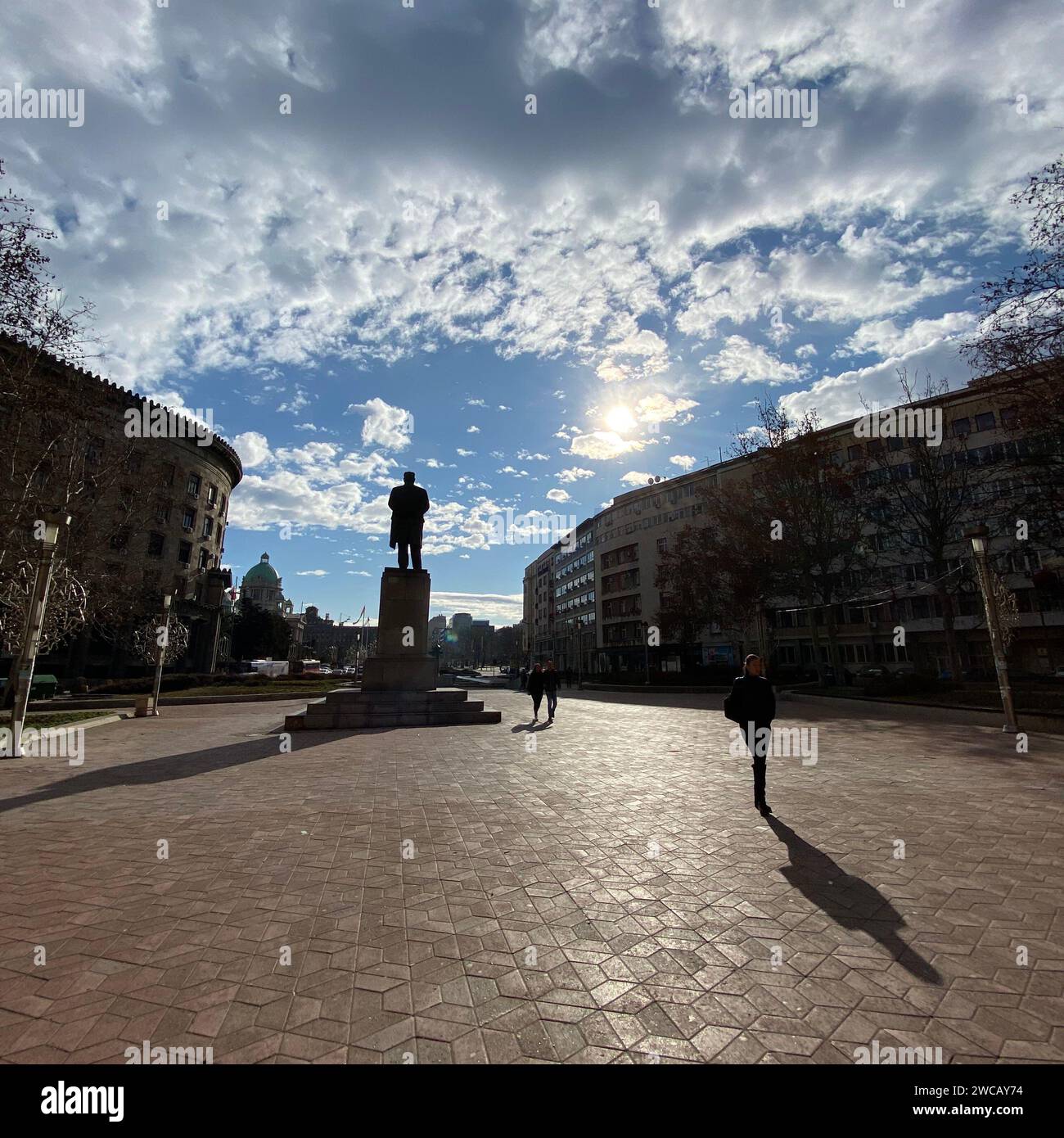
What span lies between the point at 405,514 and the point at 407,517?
12 centimetres

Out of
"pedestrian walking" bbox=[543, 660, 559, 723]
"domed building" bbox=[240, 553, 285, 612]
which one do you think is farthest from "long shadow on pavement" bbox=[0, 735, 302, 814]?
"domed building" bbox=[240, 553, 285, 612]

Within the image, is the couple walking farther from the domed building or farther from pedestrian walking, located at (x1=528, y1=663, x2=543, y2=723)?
the domed building

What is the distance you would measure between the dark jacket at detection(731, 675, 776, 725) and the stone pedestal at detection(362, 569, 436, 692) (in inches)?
443

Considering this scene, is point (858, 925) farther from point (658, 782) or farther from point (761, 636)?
point (761, 636)

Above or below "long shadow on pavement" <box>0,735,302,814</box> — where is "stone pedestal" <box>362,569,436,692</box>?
above

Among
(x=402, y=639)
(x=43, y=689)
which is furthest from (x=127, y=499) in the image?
(x=402, y=639)

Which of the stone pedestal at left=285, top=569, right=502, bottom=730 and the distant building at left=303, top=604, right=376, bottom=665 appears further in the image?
the distant building at left=303, top=604, right=376, bottom=665

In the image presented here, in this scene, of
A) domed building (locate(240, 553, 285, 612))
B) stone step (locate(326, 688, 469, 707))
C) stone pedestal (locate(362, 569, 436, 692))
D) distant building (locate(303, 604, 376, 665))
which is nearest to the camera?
stone step (locate(326, 688, 469, 707))

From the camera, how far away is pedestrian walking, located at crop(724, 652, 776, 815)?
248 inches

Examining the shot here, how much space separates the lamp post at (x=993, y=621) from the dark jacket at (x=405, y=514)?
601 inches

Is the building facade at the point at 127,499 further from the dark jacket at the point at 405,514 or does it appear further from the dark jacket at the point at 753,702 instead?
the dark jacket at the point at 753,702

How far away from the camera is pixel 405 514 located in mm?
16859

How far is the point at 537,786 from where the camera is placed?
7547mm
